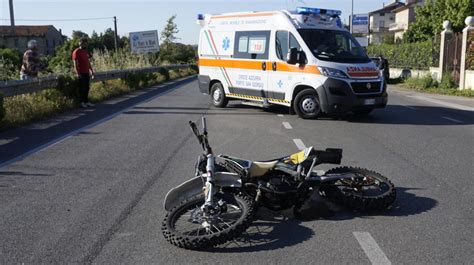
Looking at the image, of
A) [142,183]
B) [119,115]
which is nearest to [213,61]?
[119,115]

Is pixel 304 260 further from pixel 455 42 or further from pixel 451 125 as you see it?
pixel 455 42

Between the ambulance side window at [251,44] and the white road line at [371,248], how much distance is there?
9316 millimetres

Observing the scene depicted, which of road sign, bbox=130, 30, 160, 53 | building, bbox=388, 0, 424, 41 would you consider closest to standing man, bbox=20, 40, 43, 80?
road sign, bbox=130, 30, 160, 53

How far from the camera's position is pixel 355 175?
5.64 metres

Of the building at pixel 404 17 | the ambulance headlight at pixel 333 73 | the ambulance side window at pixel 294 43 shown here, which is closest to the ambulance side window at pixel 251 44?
the ambulance side window at pixel 294 43

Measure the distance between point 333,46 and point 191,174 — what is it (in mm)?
7077

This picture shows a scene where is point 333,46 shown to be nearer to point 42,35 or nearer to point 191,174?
point 191,174

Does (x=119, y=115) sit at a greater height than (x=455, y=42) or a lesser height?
lesser

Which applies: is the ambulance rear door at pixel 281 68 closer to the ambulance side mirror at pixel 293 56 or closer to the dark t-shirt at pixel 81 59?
the ambulance side mirror at pixel 293 56

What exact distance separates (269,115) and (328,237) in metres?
9.22

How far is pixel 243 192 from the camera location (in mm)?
4980

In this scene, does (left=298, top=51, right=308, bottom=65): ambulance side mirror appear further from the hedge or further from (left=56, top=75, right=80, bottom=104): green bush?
the hedge

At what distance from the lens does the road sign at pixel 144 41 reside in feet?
139

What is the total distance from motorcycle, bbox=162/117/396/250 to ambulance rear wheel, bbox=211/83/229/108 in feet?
32.6
